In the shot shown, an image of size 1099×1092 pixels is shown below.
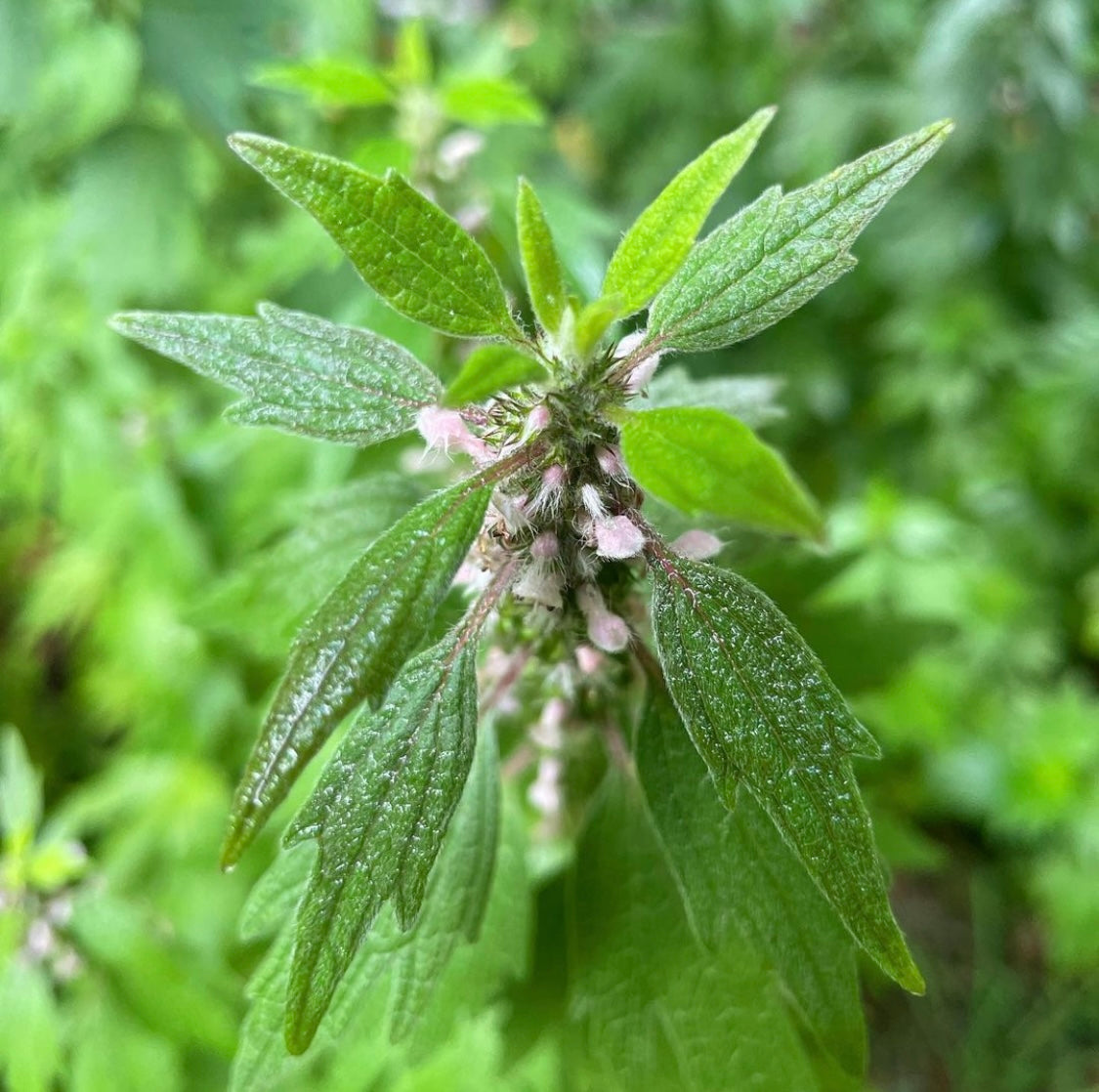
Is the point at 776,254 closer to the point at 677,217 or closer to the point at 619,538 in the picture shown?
the point at 677,217

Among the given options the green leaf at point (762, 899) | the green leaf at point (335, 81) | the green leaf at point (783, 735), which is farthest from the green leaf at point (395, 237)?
the green leaf at point (335, 81)

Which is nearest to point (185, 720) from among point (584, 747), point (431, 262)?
point (584, 747)

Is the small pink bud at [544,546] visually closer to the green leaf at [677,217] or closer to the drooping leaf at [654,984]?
the green leaf at [677,217]

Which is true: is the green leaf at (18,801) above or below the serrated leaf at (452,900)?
below

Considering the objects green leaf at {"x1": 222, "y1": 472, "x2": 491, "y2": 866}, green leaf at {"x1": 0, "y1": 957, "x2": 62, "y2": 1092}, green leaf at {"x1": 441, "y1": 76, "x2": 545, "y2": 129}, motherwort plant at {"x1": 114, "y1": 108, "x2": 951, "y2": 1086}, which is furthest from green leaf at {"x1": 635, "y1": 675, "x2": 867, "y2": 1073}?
green leaf at {"x1": 0, "y1": 957, "x2": 62, "y2": 1092}

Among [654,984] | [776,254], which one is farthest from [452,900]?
[776,254]

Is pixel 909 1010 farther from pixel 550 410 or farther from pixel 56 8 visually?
pixel 56 8
